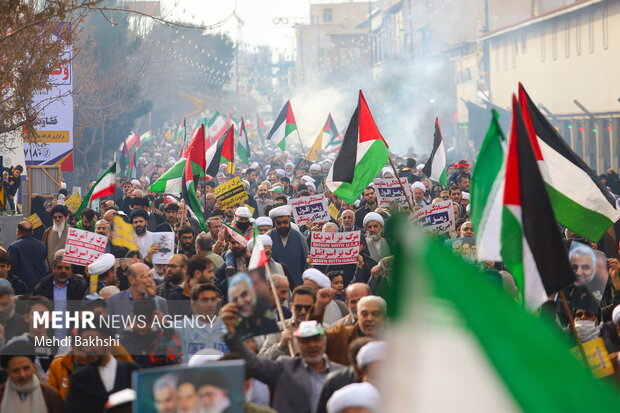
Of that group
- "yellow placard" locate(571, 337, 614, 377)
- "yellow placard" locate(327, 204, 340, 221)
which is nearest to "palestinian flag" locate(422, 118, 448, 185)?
"yellow placard" locate(327, 204, 340, 221)

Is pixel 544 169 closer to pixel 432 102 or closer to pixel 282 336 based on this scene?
pixel 282 336

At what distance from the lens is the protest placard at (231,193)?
15.8m

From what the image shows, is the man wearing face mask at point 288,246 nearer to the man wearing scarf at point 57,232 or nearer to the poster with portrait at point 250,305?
the man wearing scarf at point 57,232

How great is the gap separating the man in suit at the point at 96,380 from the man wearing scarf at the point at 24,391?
0.39 ft

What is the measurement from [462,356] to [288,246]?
959cm

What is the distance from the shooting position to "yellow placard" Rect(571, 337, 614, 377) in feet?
21.0

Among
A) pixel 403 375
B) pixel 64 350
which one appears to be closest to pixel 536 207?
pixel 64 350

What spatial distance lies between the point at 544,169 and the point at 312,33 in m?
139

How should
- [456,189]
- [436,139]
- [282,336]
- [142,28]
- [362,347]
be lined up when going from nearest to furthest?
[362,347]
[282,336]
[456,189]
[436,139]
[142,28]

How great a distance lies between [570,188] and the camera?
26.3 feet

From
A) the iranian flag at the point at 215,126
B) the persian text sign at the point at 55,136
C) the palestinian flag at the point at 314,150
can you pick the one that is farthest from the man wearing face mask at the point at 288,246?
the iranian flag at the point at 215,126

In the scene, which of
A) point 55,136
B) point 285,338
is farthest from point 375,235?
point 55,136

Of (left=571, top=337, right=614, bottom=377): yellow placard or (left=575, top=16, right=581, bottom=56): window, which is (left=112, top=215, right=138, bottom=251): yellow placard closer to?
(left=571, top=337, right=614, bottom=377): yellow placard

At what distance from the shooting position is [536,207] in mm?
5867
